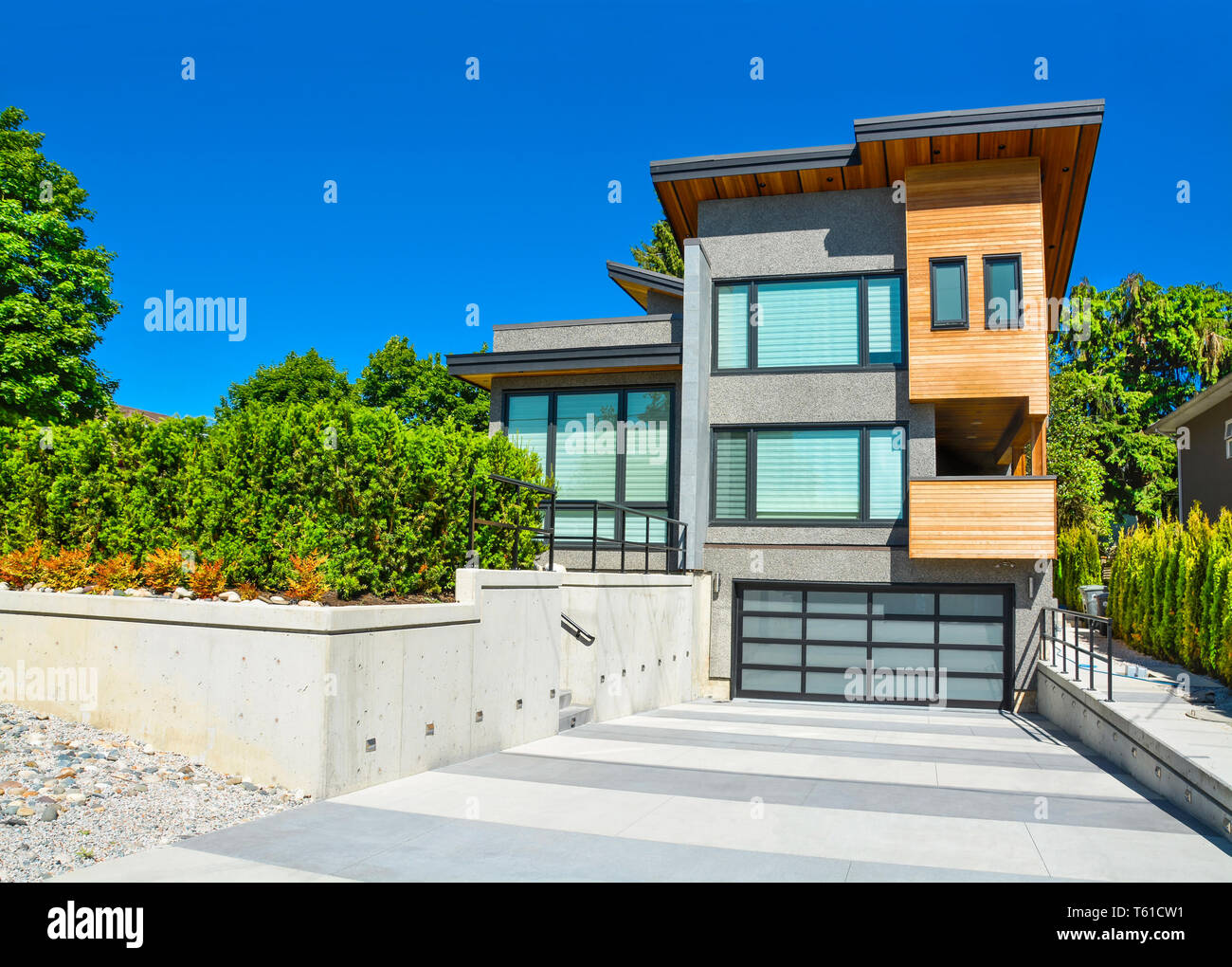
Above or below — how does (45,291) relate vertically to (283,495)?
above

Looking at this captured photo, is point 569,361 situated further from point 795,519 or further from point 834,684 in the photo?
point 834,684

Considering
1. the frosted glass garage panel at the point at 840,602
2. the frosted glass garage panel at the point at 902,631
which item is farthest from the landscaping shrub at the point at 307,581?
the frosted glass garage panel at the point at 902,631

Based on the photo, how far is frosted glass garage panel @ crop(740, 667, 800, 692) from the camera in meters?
→ 16.0

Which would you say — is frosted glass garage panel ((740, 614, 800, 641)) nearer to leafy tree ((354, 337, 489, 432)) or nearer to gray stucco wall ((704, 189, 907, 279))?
gray stucco wall ((704, 189, 907, 279))

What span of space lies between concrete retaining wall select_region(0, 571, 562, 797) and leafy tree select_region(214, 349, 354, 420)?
3270 centimetres

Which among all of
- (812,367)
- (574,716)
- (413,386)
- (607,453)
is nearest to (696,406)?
(607,453)

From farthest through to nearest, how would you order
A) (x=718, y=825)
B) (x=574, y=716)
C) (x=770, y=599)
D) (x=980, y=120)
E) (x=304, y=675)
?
(x=770, y=599) < (x=980, y=120) < (x=574, y=716) < (x=304, y=675) < (x=718, y=825)

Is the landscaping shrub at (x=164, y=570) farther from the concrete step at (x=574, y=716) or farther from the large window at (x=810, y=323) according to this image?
the large window at (x=810, y=323)

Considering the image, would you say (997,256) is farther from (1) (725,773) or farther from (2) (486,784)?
(2) (486,784)

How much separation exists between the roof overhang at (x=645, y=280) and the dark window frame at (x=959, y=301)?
14.8 ft

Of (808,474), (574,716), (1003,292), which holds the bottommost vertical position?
(574,716)

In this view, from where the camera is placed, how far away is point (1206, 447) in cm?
2356

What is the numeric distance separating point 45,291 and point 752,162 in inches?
650

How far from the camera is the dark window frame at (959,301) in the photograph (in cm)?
1453
